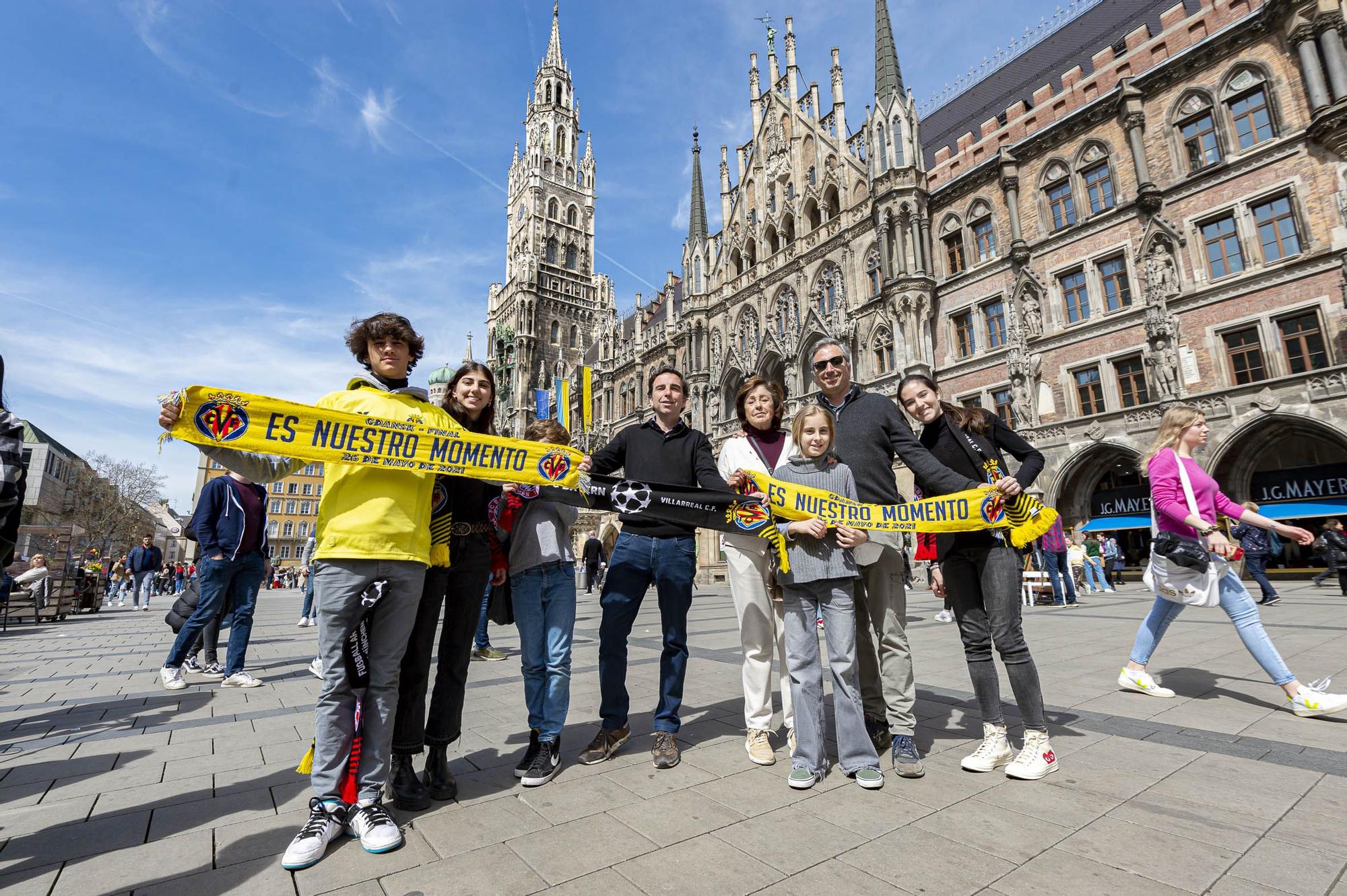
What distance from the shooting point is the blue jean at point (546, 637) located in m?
3.41

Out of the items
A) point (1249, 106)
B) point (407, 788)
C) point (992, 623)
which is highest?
point (1249, 106)

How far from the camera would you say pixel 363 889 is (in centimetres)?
219

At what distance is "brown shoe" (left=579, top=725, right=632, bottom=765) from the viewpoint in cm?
356

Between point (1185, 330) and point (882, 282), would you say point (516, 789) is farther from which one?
point (882, 282)

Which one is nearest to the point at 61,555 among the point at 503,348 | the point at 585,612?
the point at 585,612

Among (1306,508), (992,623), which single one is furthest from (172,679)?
(1306,508)

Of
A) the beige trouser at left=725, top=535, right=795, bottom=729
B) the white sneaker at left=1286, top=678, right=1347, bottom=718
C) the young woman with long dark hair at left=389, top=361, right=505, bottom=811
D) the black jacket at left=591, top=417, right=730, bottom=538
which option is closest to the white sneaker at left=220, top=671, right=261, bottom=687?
the young woman with long dark hair at left=389, top=361, right=505, bottom=811

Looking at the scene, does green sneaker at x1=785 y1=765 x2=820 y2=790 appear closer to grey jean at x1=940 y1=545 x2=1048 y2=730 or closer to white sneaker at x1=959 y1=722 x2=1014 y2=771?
white sneaker at x1=959 y1=722 x2=1014 y2=771

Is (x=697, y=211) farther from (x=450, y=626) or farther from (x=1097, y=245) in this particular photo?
(x=450, y=626)

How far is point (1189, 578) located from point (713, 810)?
4.00m

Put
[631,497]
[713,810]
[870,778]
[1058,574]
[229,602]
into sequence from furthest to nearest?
1. [1058,574]
2. [229,602]
3. [631,497]
4. [870,778]
5. [713,810]

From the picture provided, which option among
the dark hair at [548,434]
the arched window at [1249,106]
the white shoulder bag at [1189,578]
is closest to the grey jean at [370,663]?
the dark hair at [548,434]

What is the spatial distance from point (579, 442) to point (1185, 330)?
114 feet

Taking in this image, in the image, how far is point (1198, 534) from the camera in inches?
175
